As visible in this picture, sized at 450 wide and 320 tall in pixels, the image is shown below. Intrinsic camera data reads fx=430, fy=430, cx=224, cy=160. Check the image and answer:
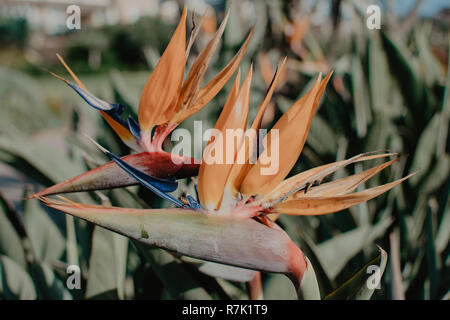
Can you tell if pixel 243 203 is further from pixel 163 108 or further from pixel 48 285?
pixel 48 285

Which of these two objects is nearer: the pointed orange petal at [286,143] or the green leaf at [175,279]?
the pointed orange petal at [286,143]

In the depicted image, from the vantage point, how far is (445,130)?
93 cm

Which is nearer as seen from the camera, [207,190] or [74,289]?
[207,190]

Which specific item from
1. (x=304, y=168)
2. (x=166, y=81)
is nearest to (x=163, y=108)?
(x=166, y=81)

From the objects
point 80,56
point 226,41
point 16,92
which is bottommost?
point 226,41

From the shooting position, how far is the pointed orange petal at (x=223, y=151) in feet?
1.01

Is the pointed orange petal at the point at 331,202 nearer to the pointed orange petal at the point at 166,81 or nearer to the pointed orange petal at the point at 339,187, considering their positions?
the pointed orange petal at the point at 339,187

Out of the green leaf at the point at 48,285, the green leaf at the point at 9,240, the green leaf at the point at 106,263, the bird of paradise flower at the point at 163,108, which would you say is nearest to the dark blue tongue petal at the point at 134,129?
the bird of paradise flower at the point at 163,108

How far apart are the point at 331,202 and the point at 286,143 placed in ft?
0.18

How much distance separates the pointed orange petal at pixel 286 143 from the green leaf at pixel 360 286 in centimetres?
12

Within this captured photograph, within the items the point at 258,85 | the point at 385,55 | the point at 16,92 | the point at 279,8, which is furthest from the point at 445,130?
the point at 16,92
